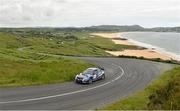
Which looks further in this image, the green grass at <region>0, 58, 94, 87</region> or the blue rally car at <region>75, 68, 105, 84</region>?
the blue rally car at <region>75, 68, 105, 84</region>

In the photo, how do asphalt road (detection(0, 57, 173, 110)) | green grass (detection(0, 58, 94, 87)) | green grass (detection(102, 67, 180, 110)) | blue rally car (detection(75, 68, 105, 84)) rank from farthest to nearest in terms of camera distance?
blue rally car (detection(75, 68, 105, 84)) < green grass (detection(0, 58, 94, 87)) < asphalt road (detection(0, 57, 173, 110)) < green grass (detection(102, 67, 180, 110))

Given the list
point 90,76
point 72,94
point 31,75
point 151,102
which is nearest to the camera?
point 151,102

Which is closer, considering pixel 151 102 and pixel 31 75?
pixel 151 102

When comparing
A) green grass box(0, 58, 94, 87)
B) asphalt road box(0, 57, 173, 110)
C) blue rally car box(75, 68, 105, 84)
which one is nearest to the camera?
asphalt road box(0, 57, 173, 110)

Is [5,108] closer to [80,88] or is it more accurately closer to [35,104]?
[35,104]

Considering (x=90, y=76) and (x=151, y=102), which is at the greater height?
(x=151, y=102)

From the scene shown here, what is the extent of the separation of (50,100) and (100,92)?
24.1 feet

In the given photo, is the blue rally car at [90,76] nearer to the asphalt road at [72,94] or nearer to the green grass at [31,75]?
the asphalt road at [72,94]

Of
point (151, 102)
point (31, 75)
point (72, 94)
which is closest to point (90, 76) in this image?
point (31, 75)

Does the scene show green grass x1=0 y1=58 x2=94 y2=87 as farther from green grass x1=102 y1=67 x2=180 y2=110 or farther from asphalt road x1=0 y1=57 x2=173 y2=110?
green grass x1=102 y1=67 x2=180 y2=110

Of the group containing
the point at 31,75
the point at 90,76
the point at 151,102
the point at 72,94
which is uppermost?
the point at 151,102

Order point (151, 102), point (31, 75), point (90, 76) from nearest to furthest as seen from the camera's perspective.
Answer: point (151, 102) < point (90, 76) < point (31, 75)

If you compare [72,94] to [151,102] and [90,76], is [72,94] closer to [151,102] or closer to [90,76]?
[90,76]

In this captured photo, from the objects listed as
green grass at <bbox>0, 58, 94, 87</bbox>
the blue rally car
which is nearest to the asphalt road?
the blue rally car
